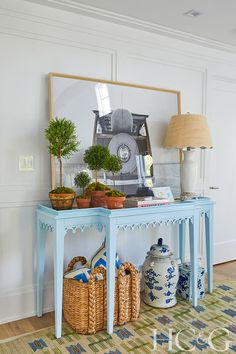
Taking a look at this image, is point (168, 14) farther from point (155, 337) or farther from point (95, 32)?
point (155, 337)

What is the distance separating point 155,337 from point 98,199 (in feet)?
3.33

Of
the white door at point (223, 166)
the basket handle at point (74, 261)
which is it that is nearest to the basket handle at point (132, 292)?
the basket handle at point (74, 261)

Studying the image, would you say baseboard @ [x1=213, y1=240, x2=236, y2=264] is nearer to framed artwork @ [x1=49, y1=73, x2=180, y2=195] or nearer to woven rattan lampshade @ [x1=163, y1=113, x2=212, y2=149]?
framed artwork @ [x1=49, y1=73, x2=180, y2=195]

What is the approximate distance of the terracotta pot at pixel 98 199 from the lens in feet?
8.18

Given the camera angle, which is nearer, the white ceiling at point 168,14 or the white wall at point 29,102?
the white wall at point 29,102

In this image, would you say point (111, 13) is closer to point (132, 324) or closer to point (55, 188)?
point (55, 188)

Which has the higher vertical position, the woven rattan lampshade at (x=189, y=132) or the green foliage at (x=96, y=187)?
the woven rattan lampshade at (x=189, y=132)

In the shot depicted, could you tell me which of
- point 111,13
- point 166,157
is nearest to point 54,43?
point 111,13

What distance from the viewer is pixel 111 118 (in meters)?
2.81

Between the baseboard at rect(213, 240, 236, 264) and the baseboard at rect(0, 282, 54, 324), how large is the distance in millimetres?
1989

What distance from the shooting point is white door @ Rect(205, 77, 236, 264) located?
145 inches

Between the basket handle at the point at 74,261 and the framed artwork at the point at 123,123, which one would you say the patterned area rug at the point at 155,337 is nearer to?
the basket handle at the point at 74,261

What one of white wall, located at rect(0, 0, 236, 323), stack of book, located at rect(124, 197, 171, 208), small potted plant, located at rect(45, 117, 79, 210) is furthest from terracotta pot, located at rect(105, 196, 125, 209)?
white wall, located at rect(0, 0, 236, 323)

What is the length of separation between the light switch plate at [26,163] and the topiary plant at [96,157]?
0.41 m
